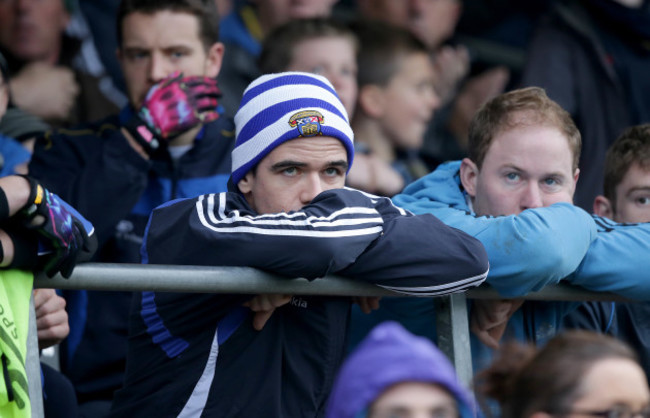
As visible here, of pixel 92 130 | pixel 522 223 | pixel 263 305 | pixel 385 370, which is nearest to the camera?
pixel 385 370

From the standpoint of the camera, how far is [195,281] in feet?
9.96

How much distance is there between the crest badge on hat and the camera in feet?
11.8

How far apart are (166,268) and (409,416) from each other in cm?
94

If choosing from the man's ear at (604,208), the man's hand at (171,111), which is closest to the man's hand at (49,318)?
the man's hand at (171,111)

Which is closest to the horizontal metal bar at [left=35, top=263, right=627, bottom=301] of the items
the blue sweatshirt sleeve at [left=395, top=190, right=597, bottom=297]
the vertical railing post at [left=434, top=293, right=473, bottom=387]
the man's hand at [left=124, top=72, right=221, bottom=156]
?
the vertical railing post at [left=434, top=293, right=473, bottom=387]

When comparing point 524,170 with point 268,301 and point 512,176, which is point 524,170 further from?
point 268,301

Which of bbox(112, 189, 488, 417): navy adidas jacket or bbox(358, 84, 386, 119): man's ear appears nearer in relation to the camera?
bbox(112, 189, 488, 417): navy adidas jacket

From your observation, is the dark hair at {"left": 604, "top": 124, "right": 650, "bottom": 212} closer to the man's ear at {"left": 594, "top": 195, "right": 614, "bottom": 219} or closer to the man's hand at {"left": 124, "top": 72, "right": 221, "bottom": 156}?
the man's ear at {"left": 594, "top": 195, "right": 614, "bottom": 219}

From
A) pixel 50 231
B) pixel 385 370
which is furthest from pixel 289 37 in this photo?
pixel 385 370

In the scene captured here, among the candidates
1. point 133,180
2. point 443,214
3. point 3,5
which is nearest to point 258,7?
point 3,5

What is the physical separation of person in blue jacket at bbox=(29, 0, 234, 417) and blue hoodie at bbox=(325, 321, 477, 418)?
183 centimetres

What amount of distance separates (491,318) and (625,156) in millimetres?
1016

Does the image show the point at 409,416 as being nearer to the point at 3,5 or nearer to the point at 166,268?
the point at 166,268

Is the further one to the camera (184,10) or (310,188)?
(184,10)
